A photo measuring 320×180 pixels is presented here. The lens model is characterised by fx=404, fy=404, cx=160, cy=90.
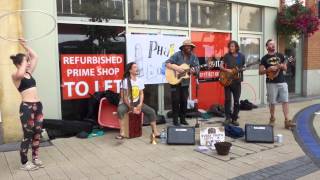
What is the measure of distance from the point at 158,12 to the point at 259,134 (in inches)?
153

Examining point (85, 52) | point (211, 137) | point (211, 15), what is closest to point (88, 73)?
point (85, 52)

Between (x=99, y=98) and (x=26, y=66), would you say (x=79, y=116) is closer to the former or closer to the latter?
(x=99, y=98)

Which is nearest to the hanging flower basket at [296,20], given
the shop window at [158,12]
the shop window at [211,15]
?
the shop window at [211,15]

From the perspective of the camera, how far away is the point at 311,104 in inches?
478

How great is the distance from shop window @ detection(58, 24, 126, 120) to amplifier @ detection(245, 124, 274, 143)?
301 cm

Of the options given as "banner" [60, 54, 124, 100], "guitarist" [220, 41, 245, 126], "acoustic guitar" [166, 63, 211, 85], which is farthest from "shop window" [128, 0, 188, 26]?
"guitarist" [220, 41, 245, 126]

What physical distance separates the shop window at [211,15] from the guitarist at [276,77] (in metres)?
2.46

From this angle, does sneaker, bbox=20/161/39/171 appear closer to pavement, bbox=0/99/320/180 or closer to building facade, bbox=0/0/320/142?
pavement, bbox=0/99/320/180

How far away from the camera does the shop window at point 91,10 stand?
7773mm

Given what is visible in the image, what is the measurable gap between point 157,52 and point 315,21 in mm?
5592

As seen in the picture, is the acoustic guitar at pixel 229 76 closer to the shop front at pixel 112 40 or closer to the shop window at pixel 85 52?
the shop front at pixel 112 40

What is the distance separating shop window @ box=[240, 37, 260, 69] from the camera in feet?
38.1

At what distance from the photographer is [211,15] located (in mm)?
10688

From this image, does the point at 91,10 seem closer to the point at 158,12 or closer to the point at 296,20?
the point at 158,12
